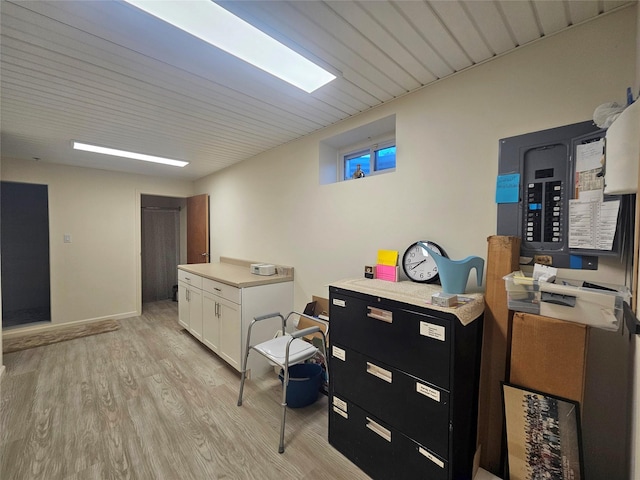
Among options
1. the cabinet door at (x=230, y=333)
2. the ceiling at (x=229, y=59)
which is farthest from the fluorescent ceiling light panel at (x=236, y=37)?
the cabinet door at (x=230, y=333)

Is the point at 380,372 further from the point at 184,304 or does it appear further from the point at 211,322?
the point at 184,304

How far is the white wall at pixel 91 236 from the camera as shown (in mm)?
3709

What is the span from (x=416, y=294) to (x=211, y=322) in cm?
234

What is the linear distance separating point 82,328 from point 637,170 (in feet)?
18.2

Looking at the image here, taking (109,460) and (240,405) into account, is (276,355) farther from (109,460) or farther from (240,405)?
(109,460)

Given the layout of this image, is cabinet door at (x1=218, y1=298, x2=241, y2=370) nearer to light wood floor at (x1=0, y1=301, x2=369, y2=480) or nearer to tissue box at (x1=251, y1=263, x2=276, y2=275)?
light wood floor at (x1=0, y1=301, x2=369, y2=480)

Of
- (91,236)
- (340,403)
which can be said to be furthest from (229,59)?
(91,236)

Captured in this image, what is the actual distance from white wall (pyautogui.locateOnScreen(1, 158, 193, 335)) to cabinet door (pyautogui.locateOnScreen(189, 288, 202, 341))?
68.4 inches

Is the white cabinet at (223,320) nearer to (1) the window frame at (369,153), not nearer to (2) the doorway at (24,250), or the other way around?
(1) the window frame at (369,153)

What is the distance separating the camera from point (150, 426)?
187 cm

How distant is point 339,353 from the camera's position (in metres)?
1.67

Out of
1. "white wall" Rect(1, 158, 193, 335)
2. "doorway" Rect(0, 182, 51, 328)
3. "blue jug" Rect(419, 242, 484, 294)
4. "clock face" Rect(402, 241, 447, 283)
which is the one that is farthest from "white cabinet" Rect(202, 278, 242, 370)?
"doorway" Rect(0, 182, 51, 328)

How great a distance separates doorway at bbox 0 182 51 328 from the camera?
414 cm

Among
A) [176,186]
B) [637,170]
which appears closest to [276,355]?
[637,170]
